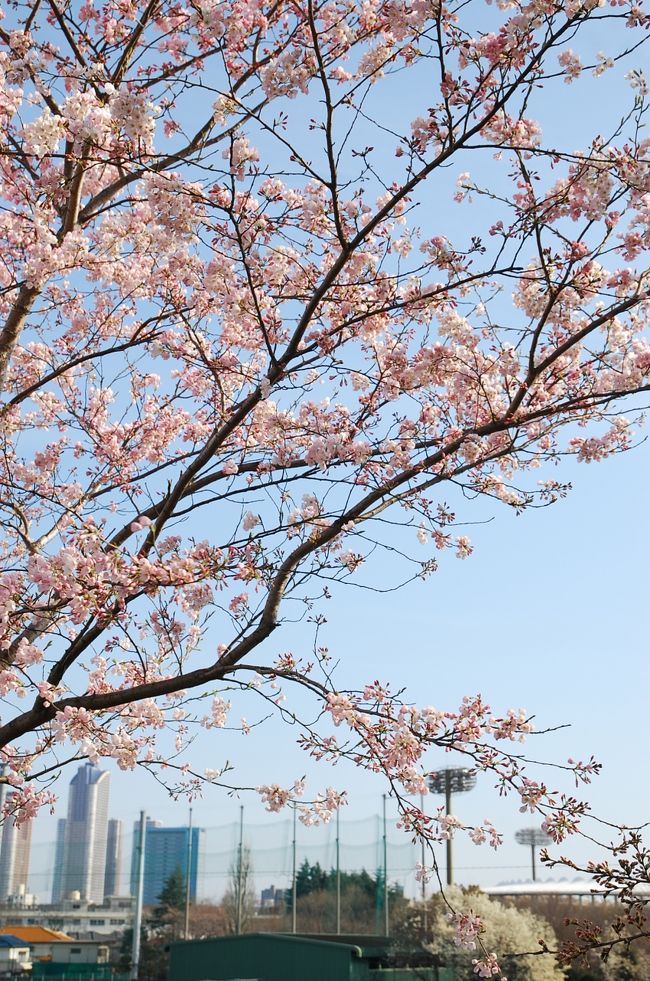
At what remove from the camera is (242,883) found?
22219 mm

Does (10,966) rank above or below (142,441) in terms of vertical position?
below

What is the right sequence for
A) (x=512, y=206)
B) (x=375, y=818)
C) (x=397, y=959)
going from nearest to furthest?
(x=512, y=206) < (x=397, y=959) < (x=375, y=818)

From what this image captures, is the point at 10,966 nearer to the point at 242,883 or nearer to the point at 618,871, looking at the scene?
the point at 242,883

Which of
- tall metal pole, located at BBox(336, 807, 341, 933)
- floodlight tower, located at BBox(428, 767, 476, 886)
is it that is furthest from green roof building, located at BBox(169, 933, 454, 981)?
floodlight tower, located at BBox(428, 767, 476, 886)

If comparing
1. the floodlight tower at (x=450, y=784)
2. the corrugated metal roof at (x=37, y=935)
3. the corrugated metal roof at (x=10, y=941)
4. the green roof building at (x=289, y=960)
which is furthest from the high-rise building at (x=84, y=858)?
the floodlight tower at (x=450, y=784)

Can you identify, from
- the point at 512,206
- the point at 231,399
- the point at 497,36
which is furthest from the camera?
the point at 231,399

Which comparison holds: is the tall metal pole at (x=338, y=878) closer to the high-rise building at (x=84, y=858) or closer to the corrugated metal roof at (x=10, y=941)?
the high-rise building at (x=84, y=858)

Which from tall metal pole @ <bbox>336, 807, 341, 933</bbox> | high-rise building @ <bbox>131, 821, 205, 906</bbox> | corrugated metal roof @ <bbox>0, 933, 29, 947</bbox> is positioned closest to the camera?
tall metal pole @ <bbox>336, 807, 341, 933</bbox>

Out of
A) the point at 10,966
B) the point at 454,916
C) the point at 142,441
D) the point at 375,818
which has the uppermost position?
the point at 142,441

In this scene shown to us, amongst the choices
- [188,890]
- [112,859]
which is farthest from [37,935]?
[112,859]

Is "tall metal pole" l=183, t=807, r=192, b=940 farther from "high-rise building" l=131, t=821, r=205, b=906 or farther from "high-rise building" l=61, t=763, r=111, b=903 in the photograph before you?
"high-rise building" l=61, t=763, r=111, b=903

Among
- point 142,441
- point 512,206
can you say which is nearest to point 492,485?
point 512,206

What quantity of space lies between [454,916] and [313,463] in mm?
1773

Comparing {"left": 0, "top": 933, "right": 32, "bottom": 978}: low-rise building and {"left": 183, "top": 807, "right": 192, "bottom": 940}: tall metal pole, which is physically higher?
{"left": 183, "top": 807, "right": 192, "bottom": 940}: tall metal pole
